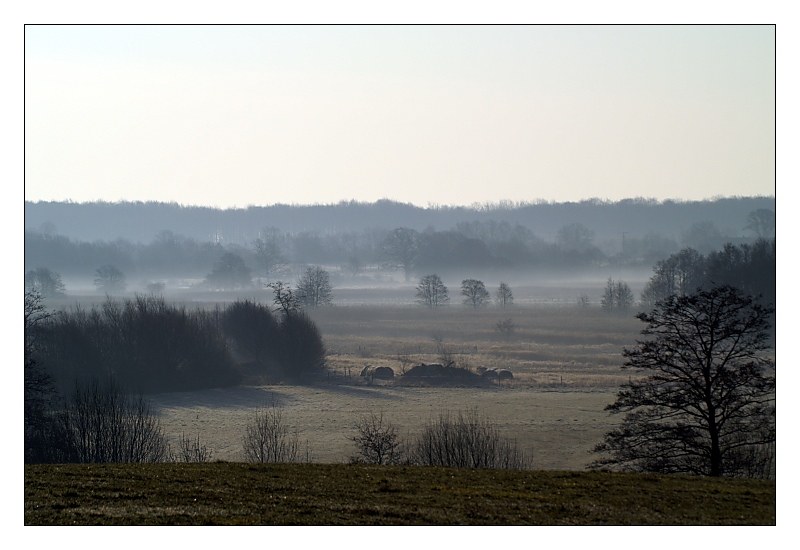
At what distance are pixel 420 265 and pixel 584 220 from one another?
29.3 meters

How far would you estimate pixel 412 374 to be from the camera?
80.8 metres

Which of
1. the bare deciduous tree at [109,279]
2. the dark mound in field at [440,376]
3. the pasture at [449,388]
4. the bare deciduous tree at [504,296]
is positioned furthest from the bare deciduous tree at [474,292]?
the bare deciduous tree at [109,279]

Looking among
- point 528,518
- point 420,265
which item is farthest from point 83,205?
point 528,518

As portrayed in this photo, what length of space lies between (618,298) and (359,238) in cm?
5539

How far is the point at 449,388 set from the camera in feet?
247

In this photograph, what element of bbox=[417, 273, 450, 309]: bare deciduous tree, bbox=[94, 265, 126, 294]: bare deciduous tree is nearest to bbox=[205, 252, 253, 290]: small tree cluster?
bbox=[94, 265, 126, 294]: bare deciduous tree

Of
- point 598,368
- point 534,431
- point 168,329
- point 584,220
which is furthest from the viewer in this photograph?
point 584,220

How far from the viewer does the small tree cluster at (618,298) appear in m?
115

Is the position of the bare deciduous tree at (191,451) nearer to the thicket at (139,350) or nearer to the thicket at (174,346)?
the thicket at (139,350)

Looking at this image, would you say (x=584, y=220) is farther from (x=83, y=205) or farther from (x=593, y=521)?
(x=593, y=521)

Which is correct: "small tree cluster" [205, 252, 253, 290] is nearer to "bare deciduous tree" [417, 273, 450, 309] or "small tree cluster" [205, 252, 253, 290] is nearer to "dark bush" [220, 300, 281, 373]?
"bare deciduous tree" [417, 273, 450, 309]

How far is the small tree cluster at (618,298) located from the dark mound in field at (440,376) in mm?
41815

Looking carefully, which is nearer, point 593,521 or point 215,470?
point 593,521

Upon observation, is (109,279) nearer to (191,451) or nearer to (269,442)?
(269,442)
